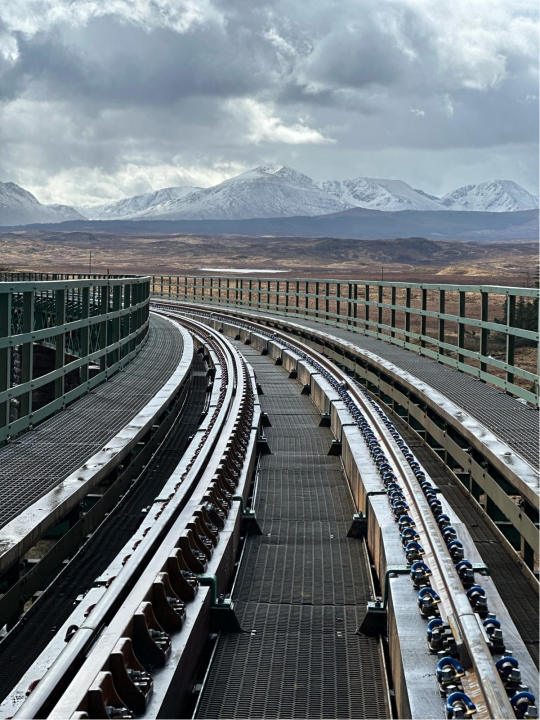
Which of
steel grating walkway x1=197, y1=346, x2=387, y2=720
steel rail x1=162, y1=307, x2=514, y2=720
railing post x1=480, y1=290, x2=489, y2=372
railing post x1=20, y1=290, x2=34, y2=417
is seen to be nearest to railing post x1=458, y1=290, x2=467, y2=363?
railing post x1=480, y1=290, x2=489, y2=372

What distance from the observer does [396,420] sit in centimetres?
1363

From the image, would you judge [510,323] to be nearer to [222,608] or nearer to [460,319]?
[460,319]

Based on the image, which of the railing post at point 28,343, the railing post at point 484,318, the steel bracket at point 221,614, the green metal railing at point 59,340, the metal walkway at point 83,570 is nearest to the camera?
the steel bracket at point 221,614

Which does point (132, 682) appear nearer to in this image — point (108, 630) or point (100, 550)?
point (108, 630)

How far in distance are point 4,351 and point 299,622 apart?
13.0ft

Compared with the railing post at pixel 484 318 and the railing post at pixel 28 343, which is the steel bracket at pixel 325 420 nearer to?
the railing post at pixel 484 318

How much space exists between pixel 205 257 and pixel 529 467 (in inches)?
7349

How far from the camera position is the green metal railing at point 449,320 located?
35.5 ft

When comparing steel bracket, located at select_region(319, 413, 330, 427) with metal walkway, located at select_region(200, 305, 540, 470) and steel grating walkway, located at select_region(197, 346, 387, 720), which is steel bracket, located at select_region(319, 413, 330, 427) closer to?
metal walkway, located at select_region(200, 305, 540, 470)

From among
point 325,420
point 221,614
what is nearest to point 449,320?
point 325,420

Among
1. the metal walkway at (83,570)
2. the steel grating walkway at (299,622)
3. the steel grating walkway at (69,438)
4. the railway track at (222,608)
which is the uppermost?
the steel grating walkway at (69,438)

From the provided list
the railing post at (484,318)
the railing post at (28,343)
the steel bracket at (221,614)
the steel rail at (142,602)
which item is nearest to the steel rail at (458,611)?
the steel bracket at (221,614)

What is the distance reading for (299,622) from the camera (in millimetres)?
4988

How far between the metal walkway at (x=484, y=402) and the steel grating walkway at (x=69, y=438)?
12.0 ft
